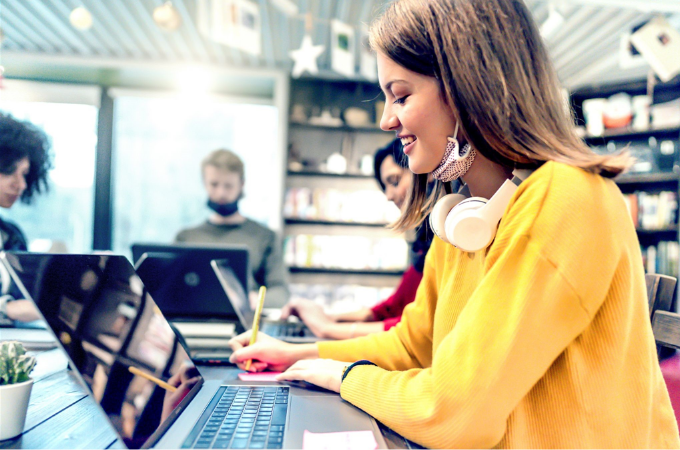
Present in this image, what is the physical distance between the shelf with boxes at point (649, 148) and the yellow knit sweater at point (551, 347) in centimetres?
329

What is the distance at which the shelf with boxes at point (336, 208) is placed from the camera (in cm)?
401

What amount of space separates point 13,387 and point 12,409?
29 mm

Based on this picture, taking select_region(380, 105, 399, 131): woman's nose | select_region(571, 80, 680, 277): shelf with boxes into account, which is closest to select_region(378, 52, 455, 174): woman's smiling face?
select_region(380, 105, 399, 131): woman's nose

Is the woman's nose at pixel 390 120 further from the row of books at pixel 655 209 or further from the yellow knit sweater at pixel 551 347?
the row of books at pixel 655 209

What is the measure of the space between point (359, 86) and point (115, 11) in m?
2.12

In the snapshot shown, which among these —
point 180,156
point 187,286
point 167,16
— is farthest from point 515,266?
point 180,156

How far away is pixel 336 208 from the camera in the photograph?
4.02 m

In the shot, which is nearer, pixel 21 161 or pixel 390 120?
pixel 390 120

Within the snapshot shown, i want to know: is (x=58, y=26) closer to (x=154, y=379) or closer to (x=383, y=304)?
(x=383, y=304)

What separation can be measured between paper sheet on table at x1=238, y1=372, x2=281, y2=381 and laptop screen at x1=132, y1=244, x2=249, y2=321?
1.99 ft

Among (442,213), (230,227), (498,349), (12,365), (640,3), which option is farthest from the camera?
(230,227)

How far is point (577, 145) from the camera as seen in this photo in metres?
0.66

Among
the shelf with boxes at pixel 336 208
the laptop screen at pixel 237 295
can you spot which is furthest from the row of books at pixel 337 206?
the laptop screen at pixel 237 295

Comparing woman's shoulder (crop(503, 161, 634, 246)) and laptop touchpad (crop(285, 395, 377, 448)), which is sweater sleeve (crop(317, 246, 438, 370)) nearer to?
laptop touchpad (crop(285, 395, 377, 448))
